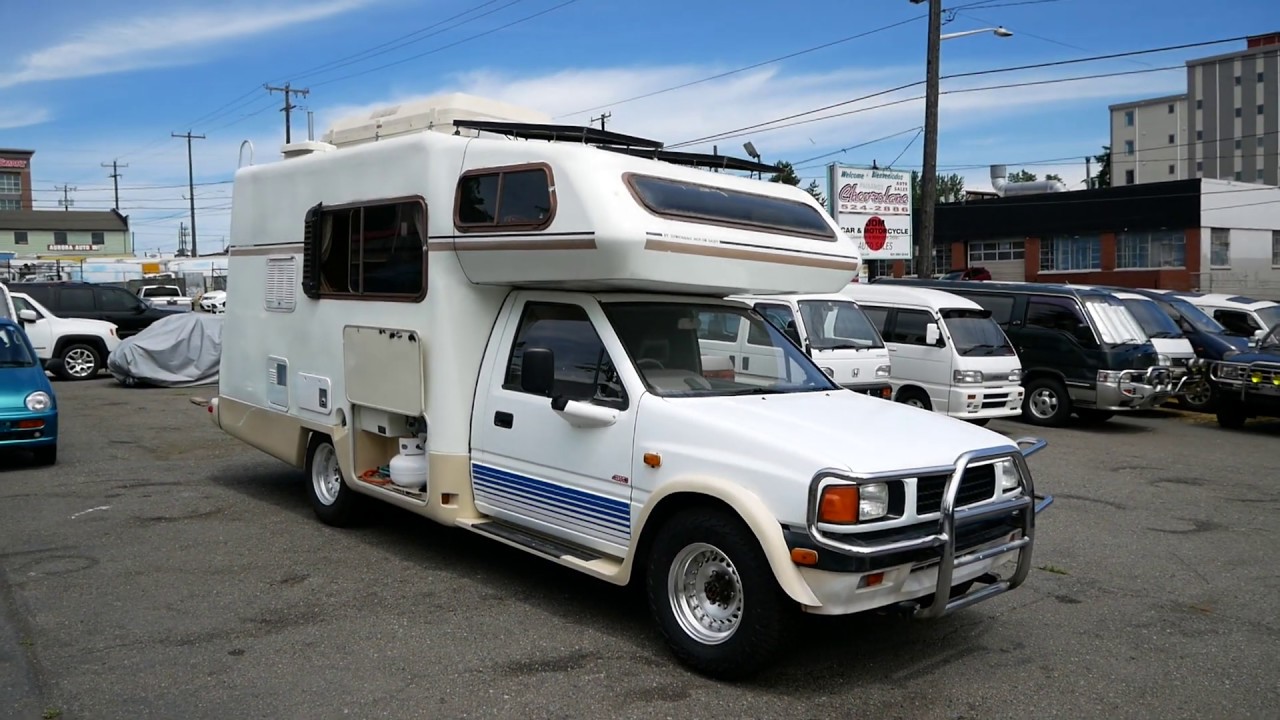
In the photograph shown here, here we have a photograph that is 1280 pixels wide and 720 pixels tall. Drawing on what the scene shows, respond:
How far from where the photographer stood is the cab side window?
605 cm

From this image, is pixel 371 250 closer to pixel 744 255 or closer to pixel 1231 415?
pixel 744 255

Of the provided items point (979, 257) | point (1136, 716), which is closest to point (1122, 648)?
point (1136, 716)

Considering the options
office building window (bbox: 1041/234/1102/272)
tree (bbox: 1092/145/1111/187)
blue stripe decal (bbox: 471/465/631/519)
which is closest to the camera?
blue stripe decal (bbox: 471/465/631/519)

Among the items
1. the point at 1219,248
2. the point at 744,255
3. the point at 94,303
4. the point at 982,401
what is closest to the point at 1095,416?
the point at 982,401

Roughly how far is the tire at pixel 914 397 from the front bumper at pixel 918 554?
9374 mm

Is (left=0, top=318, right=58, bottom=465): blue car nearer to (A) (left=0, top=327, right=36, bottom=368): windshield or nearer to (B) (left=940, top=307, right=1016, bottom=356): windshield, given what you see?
(A) (left=0, top=327, right=36, bottom=368): windshield

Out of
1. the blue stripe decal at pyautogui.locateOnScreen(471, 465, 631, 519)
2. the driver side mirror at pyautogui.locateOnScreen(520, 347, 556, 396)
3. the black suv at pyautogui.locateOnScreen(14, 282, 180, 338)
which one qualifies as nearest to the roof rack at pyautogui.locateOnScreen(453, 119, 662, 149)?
the driver side mirror at pyautogui.locateOnScreen(520, 347, 556, 396)

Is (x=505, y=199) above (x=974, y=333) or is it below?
above

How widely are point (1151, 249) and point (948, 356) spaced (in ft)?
117

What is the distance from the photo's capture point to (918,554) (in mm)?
4926

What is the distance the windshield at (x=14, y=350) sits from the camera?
11.3m

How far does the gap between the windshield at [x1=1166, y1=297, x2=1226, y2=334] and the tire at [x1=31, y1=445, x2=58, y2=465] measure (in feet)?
57.7

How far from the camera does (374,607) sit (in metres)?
6.38

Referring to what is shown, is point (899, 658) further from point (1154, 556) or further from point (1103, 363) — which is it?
point (1103, 363)
